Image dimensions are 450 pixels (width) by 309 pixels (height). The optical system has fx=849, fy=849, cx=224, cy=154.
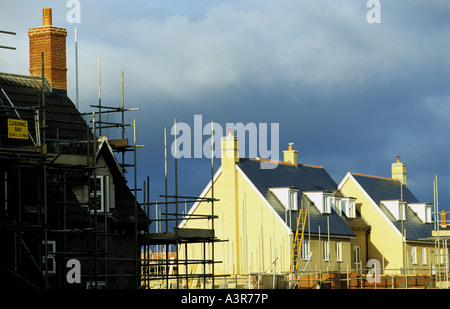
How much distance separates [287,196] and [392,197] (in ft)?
54.1

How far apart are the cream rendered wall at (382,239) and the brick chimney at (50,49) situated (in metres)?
35.1

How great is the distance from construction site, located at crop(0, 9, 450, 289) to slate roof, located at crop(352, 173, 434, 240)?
0.20 m

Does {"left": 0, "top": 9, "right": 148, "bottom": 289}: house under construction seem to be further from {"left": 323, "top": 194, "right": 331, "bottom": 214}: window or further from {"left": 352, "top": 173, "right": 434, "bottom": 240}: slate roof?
{"left": 352, "top": 173, "right": 434, "bottom": 240}: slate roof

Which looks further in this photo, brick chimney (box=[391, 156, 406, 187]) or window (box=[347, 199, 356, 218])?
brick chimney (box=[391, 156, 406, 187])

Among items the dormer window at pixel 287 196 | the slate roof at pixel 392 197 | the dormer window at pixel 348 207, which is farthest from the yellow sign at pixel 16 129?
the slate roof at pixel 392 197

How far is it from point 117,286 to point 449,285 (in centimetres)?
2181

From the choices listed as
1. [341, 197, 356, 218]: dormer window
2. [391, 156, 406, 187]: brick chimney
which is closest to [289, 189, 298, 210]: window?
[341, 197, 356, 218]: dormer window

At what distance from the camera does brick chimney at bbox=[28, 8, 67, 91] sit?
3158 cm

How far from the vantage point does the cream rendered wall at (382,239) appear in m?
61.7

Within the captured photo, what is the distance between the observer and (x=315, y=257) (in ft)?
175
